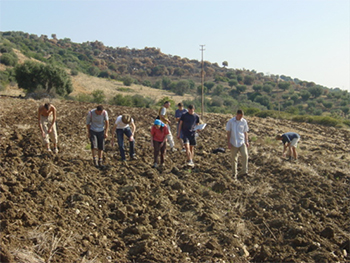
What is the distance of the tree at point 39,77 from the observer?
2611cm

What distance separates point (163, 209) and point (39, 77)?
2260cm

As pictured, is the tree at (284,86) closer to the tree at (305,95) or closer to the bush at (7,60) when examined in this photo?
the tree at (305,95)

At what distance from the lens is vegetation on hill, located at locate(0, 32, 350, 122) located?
45438 millimetres

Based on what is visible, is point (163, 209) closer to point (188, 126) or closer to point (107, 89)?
point (188, 126)

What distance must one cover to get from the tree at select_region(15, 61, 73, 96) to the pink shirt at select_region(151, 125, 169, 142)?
65.2 feet

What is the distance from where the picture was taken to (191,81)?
63719 mm

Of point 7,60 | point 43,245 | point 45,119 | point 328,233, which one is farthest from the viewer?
point 7,60

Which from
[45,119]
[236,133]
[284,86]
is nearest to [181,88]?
[284,86]

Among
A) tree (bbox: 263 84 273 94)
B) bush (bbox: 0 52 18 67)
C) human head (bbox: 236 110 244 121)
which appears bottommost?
human head (bbox: 236 110 244 121)

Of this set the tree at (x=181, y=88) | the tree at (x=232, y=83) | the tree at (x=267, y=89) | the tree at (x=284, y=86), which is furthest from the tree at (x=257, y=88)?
the tree at (x=181, y=88)

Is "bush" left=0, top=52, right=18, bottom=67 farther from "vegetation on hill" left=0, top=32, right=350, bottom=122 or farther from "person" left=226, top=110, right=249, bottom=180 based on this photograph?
"person" left=226, top=110, right=249, bottom=180

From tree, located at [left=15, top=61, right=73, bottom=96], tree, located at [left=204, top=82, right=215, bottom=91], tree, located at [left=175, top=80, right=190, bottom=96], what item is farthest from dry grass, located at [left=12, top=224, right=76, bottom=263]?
tree, located at [left=204, top=82, right=215, bottom=91]

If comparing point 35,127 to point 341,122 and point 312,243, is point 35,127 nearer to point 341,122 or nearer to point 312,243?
point 312,243

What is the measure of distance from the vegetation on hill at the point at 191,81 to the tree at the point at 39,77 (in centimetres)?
116
